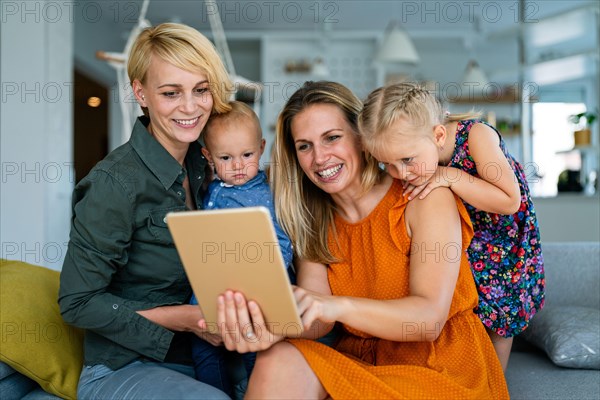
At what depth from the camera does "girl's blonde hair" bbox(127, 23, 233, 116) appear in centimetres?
164

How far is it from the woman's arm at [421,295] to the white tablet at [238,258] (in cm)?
9

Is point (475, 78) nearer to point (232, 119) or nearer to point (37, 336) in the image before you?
point (232, 119)

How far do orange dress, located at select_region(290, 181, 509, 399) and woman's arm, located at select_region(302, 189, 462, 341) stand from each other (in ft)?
0.10

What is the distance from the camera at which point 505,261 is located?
1.81m

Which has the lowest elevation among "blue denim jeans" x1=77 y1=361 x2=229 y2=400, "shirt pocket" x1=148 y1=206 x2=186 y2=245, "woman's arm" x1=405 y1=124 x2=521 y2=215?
"blue denim jeans" x1=77 y1=361 x2=229 y2=400

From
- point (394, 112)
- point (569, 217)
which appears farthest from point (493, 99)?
point (394, 112)

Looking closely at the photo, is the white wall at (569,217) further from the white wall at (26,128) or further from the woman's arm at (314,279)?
the white wall at (26,128)

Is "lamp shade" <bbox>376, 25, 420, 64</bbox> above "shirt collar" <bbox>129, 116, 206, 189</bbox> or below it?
above

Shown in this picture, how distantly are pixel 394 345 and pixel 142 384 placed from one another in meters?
0.65

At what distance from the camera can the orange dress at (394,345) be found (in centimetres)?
143

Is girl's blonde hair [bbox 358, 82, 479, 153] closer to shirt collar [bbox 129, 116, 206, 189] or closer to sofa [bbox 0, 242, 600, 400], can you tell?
shirt collar [bbox 129, 116, 206, 189]

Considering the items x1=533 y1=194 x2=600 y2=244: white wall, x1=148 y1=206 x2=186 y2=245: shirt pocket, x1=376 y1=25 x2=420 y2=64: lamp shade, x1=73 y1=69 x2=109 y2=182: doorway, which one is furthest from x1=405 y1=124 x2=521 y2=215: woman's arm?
x1=73 y1=69 x2=109 y2=182: doorway

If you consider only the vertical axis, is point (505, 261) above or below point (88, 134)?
below

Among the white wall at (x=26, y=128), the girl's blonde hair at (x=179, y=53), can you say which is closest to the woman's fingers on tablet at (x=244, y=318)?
the girl's blonde hair at (x=179, y=53)
